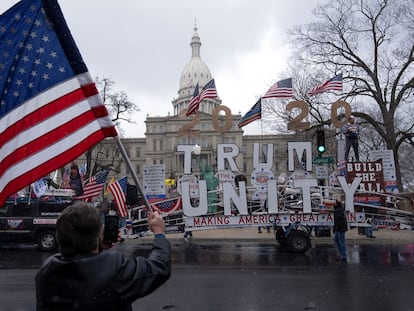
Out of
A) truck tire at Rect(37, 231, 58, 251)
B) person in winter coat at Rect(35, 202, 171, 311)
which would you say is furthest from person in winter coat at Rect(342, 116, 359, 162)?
person in winter coat at Rect(35, 202, 171, 311)

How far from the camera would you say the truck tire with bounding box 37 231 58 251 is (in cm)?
1355

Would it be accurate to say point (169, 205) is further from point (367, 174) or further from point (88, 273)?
point (88, 273)

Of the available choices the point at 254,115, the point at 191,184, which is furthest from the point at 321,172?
the point at 191,184

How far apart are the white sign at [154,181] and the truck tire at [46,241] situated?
482cm

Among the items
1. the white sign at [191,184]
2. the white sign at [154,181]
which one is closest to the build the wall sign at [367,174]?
the white sign at [191,184]

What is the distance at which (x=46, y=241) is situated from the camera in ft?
44.7

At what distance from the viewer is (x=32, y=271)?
962 cm

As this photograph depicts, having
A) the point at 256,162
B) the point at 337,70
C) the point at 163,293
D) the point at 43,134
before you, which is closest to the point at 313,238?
the point at 256,162

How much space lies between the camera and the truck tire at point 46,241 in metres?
13.5

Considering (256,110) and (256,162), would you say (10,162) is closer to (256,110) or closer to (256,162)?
(256,162)

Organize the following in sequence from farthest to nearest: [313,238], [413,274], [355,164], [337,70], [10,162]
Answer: [337,70] < [313,238] < [355,164] < [413,274] < [10,162]

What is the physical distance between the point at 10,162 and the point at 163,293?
15.5ft

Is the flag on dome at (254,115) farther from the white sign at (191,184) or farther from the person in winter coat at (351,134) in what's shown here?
the white sign at (191,184)

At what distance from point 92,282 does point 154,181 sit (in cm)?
1559
